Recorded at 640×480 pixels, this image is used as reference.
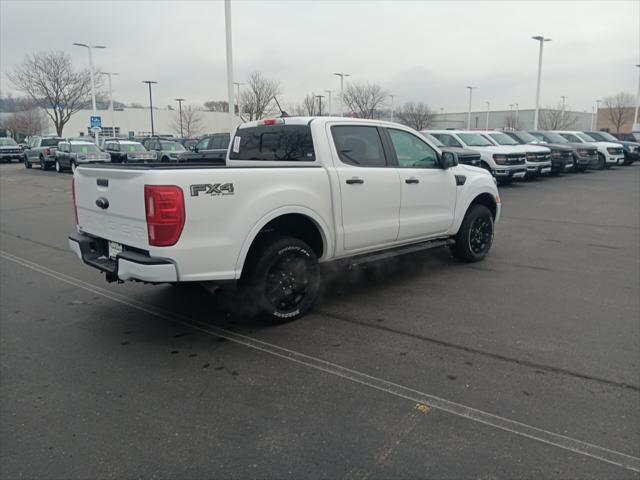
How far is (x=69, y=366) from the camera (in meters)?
3.98

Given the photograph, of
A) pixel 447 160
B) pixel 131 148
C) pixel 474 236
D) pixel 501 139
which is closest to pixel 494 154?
pixel 501 139

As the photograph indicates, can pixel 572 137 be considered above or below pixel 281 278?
above

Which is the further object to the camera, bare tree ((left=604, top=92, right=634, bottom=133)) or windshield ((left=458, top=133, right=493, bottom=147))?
bare tree ((left=604, top=92, right=634, bottom=133))

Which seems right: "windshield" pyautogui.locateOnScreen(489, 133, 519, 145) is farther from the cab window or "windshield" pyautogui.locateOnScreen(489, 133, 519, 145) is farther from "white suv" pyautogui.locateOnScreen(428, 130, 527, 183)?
the cab window

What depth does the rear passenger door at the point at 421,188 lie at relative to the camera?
587 centimetres

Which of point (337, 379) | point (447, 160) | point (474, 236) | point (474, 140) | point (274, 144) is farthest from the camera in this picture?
point (474, 140)

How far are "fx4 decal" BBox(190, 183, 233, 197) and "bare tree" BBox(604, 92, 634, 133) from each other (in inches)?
3541

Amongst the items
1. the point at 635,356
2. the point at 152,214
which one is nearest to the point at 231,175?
the point at 152,214

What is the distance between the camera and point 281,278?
475cm

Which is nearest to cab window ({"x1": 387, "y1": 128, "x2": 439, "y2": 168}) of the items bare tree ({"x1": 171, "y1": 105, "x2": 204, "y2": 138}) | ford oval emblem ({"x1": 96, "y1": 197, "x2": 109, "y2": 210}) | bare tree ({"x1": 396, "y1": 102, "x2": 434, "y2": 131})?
ford oval emblem ({"x1": 96, "y1": 197, "x2": 109, "y2": 210})

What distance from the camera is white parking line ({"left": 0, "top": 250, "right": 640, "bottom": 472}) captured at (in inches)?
113

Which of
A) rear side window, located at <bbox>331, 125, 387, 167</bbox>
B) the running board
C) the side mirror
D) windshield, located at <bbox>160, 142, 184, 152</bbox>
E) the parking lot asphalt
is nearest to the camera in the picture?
the parking lot asphalt

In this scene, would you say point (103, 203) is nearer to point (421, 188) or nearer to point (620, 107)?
point (421, 188)

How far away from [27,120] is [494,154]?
68034 millimetres
